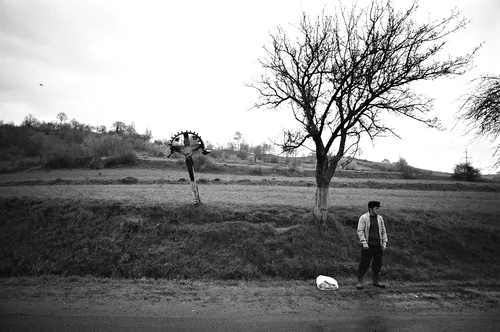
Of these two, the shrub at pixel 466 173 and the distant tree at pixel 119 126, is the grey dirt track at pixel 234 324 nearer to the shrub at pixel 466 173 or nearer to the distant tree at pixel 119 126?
the shrub at pixel 466 173

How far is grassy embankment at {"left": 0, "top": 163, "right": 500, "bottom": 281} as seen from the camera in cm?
974

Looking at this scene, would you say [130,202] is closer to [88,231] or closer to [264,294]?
[88,231]

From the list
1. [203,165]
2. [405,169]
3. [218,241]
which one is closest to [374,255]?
[218,241]

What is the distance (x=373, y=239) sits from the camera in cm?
817

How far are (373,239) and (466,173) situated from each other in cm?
5035

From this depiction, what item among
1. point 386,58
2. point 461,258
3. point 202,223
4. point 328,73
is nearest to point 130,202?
point 202,223

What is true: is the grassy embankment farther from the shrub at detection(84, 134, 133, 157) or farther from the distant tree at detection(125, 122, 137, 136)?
the distant tree at detection(125, 122, 137, 136)

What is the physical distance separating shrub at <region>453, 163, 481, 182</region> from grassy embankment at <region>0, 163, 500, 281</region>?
38.4 metres

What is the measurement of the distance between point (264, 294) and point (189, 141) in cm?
890

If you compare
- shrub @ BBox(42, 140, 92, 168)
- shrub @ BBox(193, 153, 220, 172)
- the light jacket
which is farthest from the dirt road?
shrub @ BBox(42, 140, 92, 168)

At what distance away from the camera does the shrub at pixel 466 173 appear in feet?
144

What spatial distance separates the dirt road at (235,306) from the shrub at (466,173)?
47150 mm

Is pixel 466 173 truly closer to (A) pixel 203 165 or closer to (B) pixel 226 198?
(A) pixel 203 165

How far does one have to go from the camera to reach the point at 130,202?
14.0 meters
